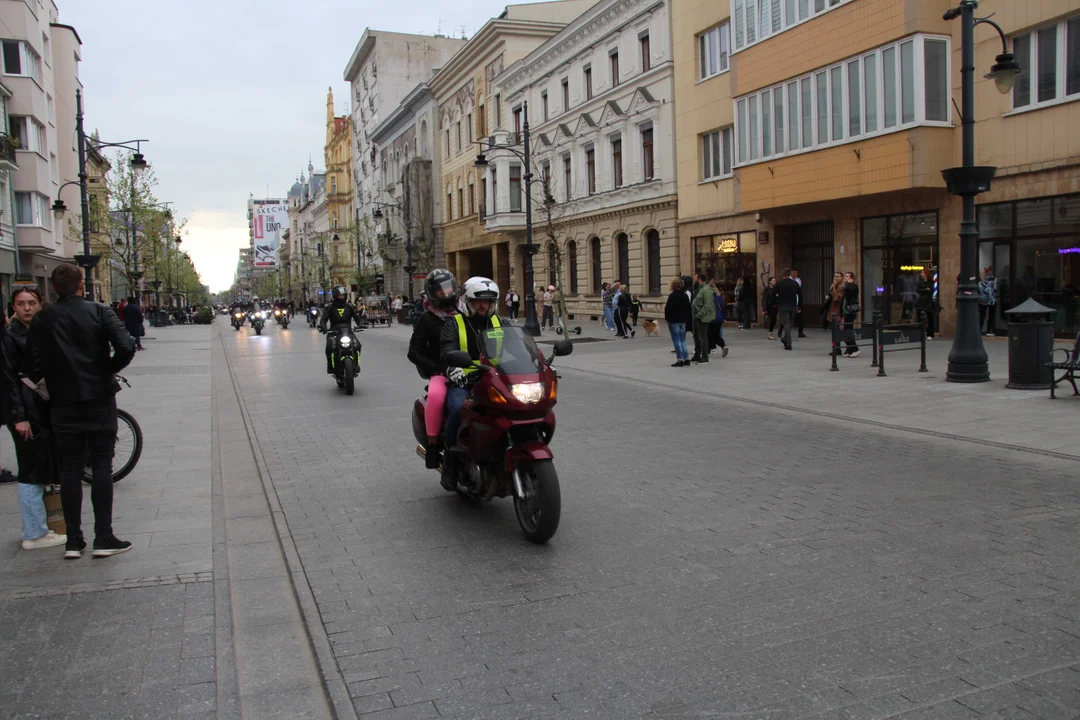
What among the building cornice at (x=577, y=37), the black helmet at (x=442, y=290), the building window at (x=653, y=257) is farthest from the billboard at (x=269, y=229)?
the black helmet at (x=442, y=290)

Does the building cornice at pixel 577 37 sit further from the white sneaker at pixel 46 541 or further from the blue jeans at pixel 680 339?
the white sneaker at pixel 46 541

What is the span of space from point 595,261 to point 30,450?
33357 millimetres

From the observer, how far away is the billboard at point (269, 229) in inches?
7151

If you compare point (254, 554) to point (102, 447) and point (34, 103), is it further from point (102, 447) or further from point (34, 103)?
point (34, 103)

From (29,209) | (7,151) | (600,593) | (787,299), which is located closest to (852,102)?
(787,299)

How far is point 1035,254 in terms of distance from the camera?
18453 mm

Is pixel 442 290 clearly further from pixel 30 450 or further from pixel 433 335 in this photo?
pixel 30 450

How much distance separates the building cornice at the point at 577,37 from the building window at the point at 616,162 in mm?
3899

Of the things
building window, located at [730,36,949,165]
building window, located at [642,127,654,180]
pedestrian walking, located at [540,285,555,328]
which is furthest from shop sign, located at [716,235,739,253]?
pedestrian walking, located at [540,285,555,328]

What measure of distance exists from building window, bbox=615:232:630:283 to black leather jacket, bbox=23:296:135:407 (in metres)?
30.6

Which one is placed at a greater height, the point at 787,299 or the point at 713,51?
the point at 713,51

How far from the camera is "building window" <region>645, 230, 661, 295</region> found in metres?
33.0

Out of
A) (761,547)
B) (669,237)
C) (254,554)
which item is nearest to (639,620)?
(761,547)

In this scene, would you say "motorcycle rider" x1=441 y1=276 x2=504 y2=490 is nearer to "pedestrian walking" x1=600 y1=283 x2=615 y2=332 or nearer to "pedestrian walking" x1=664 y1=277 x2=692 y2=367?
"pedestrian walking" x1=664 y1=277 x2=692 y2=367
